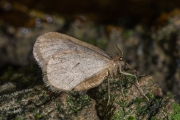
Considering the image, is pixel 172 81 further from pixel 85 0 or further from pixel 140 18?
pixel 85 0

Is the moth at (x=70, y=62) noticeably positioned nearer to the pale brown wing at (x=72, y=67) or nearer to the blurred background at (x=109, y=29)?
the pale brown wing at (x=72, y=67)

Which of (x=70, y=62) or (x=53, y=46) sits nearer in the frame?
(x=53, y=46)

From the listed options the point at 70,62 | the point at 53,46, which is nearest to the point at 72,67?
the point at 70,62

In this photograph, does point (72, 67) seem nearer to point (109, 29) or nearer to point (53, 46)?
point (53, 46)

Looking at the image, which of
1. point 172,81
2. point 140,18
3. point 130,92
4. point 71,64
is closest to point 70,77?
point 71,64

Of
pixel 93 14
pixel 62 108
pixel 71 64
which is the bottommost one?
pixel 93 14

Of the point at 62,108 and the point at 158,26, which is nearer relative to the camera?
the point at 62,108

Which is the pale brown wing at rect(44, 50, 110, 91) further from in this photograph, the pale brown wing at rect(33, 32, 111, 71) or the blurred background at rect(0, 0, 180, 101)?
the blurred background at rect(0, 0, 180, 101)
